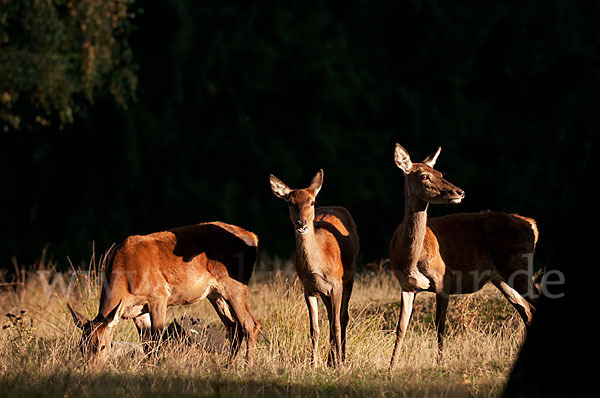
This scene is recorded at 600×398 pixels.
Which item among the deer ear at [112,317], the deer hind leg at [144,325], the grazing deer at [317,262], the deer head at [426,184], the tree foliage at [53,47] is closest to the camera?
the deer head at [426,184]

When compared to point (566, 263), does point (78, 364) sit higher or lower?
lower

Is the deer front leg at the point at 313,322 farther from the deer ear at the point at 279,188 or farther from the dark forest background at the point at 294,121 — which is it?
the dark forest background at the point at 294,121

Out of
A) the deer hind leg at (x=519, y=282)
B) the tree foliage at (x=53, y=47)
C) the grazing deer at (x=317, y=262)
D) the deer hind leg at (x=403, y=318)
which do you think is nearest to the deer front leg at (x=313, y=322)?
the grazing deer at (x=317, y=262)

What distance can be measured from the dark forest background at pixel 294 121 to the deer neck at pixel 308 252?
11958 mm

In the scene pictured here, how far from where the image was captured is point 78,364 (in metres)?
8.02

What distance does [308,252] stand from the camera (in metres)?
8.52

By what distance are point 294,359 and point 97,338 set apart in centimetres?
197

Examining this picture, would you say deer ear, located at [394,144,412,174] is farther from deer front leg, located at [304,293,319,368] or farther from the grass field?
the grass field

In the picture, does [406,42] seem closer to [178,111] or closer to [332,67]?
[332,67]

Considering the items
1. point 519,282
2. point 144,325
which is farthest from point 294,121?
point 519,282

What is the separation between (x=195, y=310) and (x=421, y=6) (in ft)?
41.0

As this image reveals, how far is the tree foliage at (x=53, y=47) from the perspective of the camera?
14273 millimetres

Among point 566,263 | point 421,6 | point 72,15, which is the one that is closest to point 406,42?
point 421,6

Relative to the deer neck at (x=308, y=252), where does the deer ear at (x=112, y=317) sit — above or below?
below
